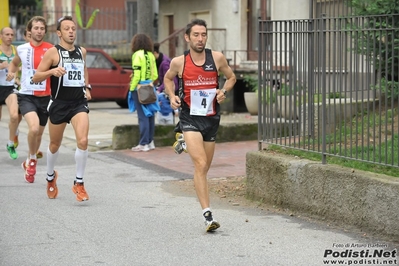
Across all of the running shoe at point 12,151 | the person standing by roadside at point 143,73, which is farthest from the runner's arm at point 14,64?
the person standing by roadside at point 143,73

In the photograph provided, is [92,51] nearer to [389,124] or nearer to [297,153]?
[297,153]

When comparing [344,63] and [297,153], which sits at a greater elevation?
[344,63]

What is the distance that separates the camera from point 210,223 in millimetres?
7434

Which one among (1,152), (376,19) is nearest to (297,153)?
(376,19)

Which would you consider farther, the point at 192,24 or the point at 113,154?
the point at 113,154

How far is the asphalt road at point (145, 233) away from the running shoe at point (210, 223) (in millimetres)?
64

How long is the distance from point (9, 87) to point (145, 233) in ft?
18.2

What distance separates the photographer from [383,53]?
289 inches

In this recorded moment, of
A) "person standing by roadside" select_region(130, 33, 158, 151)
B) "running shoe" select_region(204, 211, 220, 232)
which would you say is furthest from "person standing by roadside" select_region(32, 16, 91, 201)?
"person standing by roadside" select_region(130, 33, 158, 151)

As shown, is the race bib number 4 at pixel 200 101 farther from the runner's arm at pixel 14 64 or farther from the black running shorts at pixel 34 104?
the runner's arm at pixel 14 64

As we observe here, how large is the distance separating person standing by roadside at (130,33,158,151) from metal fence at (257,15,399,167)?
14.0 ft

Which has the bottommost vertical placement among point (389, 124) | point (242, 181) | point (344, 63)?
point (242, 181)

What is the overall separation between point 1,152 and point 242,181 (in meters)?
4.82

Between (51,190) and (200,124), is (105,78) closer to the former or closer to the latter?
(51,190)
